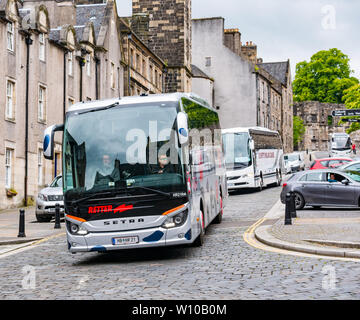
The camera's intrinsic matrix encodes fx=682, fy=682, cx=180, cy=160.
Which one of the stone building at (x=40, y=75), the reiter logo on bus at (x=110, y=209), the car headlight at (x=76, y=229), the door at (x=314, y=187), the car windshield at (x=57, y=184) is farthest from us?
the stone building at (x=40, y=75)

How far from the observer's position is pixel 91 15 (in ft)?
146

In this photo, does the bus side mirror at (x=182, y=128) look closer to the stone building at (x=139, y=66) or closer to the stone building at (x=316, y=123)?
the stone building at (x=139, y=66)

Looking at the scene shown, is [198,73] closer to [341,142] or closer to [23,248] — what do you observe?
[341,142]

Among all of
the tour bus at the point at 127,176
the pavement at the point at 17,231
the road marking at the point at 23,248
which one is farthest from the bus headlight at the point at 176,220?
the pavement at the point at 17,231

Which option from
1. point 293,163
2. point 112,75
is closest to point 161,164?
point 112,75

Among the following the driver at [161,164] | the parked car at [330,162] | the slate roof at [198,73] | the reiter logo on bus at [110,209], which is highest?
the slate roof at [198,73]

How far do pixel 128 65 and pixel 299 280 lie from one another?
3750cm

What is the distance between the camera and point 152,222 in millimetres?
12172

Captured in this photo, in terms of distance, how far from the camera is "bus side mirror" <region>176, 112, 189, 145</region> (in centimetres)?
1191

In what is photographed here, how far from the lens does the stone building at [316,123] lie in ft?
346

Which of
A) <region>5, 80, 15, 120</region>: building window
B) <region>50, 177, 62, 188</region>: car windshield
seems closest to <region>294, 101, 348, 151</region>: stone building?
<region>5, 80, 15, 120</region>: building window

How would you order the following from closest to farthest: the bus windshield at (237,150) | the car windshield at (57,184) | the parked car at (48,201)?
the parked car at (48,201), the car windshield at (57,184), the bus windshield at (237,150)

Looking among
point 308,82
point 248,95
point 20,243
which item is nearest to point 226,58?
point 248,95

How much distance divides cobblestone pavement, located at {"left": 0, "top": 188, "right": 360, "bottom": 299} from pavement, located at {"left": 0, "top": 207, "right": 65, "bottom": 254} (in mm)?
1887
